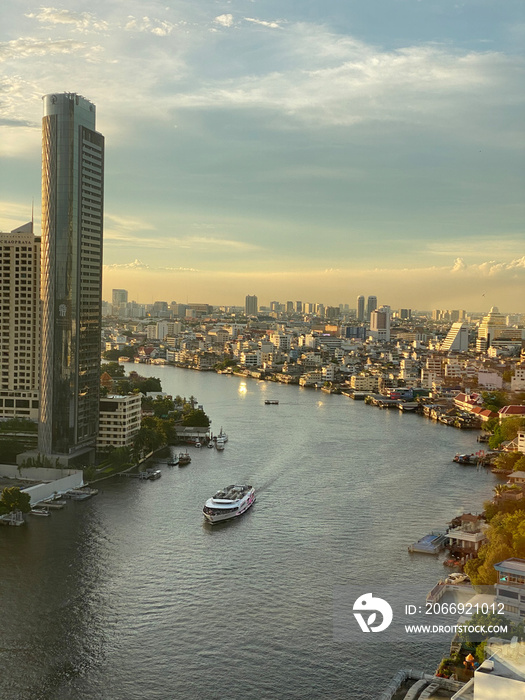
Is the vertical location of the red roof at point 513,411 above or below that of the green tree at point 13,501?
above

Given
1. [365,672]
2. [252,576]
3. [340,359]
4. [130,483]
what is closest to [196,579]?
[252,576]

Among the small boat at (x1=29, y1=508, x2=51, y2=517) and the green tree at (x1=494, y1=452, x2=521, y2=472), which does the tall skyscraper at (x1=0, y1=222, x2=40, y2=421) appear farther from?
the green tree at (x1=494, y1=452, x2=521, y2=472)

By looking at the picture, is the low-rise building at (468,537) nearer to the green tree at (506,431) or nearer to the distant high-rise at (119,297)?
the green tree at (506,431)

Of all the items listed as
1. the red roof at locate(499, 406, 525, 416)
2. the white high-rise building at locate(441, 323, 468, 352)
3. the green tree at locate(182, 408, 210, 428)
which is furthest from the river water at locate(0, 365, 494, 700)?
the white high-rise building at locate(441, 323, 468, 352)

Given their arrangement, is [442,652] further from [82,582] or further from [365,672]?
[82,582]

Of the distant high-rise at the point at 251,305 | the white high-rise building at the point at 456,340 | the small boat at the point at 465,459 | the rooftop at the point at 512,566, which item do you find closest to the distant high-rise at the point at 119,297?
the distant high-rise at the point at 251,305

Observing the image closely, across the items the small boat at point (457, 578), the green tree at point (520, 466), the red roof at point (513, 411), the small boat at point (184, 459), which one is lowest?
the small boat at point (184, 459)
